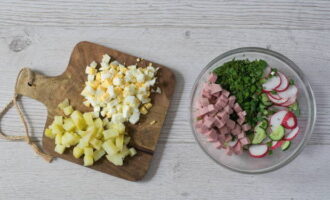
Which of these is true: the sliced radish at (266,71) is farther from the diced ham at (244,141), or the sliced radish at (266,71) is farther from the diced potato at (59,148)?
the diced potato at (59,148)

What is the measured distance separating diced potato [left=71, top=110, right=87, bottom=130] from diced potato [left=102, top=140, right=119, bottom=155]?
168 millimetres

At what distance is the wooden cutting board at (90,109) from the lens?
1.91 metres

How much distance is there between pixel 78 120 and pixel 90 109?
0.40 ft

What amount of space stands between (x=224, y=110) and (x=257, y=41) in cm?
54

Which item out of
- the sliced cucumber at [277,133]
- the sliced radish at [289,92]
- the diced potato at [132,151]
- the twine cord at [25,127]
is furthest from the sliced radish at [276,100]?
the twine cord at [25,127]

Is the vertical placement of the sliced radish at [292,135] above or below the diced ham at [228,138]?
above

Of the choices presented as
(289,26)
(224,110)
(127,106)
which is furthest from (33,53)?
(289,26)

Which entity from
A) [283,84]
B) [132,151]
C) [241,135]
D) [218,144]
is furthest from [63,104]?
[283,84]

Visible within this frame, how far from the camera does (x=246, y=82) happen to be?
69.5 inches

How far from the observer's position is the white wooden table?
194 centimetres

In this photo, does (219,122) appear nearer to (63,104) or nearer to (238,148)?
(238,148)

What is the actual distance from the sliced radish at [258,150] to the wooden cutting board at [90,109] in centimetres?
53

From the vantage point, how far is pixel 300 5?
200cm

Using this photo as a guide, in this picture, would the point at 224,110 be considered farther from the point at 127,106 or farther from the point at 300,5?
the point at 300,5
